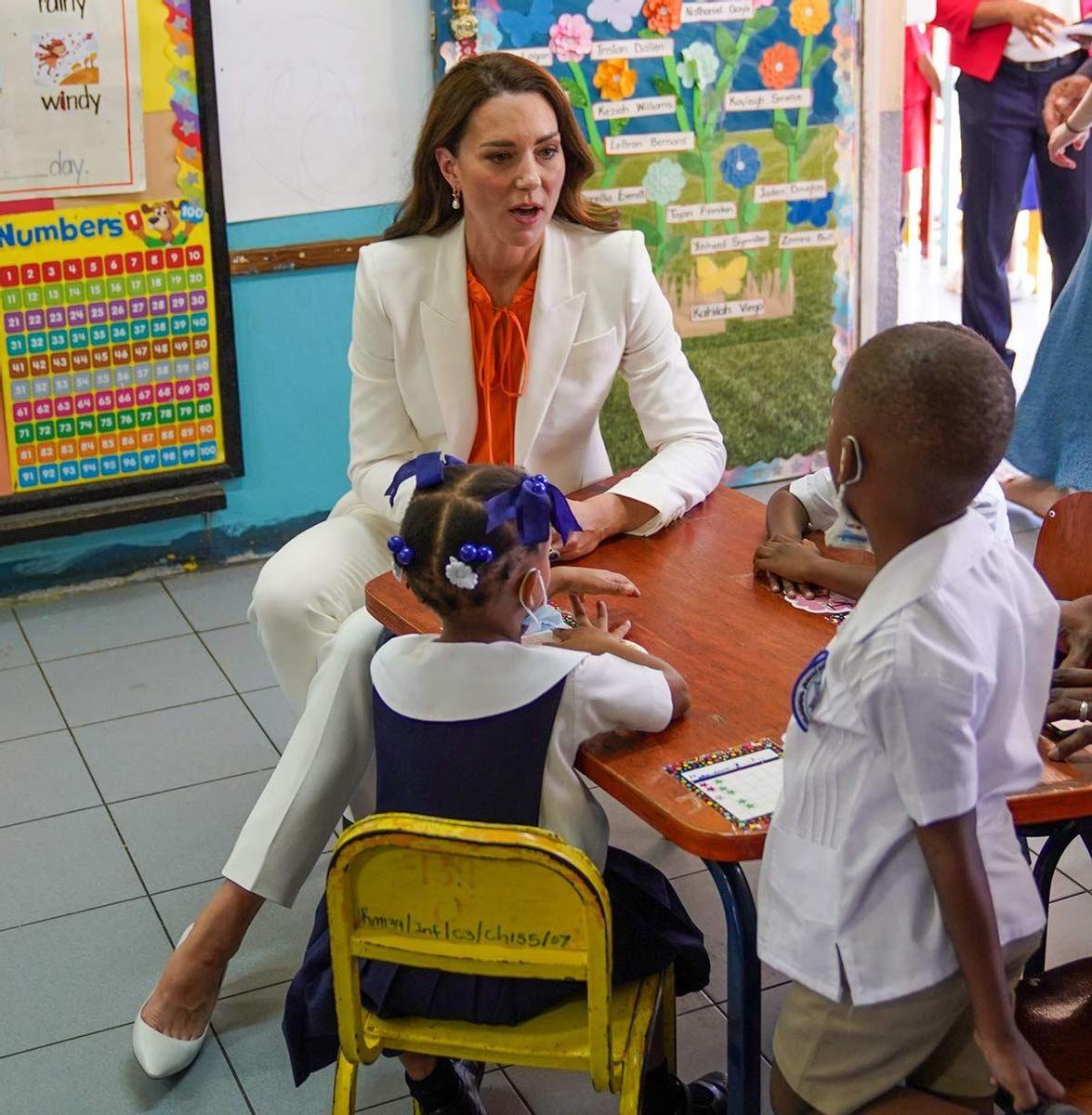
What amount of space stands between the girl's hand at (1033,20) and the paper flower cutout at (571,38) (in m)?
1.34

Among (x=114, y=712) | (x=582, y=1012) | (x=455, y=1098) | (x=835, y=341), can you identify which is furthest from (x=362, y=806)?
(x=835, y=341)

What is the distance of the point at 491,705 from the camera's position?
1.76m

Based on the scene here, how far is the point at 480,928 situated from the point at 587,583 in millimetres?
610

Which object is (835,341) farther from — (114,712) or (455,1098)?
(455,1098)

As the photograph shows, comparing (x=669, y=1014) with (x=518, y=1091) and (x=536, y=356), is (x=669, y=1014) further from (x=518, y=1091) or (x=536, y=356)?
(x=536, y=356)

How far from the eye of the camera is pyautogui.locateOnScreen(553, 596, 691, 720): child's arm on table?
1789 mm

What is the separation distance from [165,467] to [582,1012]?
8.99 ft

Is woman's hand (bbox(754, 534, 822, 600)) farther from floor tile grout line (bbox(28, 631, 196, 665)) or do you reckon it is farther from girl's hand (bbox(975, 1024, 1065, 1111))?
floor tile grout line (bbox(28, 631, 196, 665))

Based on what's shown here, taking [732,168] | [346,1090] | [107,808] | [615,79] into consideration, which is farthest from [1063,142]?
[346,1090]

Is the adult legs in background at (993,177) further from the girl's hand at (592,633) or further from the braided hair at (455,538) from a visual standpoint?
the braided hair at (455,538)

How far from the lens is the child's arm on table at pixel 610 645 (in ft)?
5.87

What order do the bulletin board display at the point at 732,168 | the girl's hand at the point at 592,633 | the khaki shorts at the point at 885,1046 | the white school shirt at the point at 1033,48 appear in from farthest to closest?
1. the white school shirt at the point at 1033,48
2. the bulletin board display at the point at 732,168
3. the girl's hand at the point at 592,633
4. the khaki shorts at the point at 885,1046

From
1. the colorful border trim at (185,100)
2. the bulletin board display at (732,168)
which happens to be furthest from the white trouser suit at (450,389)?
the bulletin board display at (732,168)

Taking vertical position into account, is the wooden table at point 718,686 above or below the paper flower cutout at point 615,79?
below
